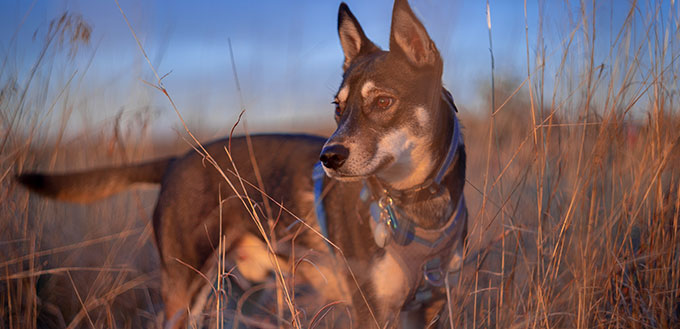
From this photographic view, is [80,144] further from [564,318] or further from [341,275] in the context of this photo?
[564,318]

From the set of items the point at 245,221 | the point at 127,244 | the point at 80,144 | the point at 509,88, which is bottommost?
the point at 127,244

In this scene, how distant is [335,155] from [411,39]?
75 centimetres

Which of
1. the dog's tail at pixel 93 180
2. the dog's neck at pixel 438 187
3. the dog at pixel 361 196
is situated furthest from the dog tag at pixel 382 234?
the dog's tail at pixel 93 180

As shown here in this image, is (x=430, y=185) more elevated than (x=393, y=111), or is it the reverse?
(x=393, y=111)

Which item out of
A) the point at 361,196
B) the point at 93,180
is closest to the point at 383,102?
the point at 361,196

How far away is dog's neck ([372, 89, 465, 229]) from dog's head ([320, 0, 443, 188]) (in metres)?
0.03

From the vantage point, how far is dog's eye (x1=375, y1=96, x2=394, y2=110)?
86.0 inches

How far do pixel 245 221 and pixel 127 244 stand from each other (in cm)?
137

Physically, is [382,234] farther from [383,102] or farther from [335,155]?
[383,102]

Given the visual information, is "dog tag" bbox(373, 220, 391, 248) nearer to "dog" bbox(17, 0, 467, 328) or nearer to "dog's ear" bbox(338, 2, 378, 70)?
"dog" bbox(17, 0, 467, 328)

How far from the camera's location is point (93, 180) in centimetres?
248

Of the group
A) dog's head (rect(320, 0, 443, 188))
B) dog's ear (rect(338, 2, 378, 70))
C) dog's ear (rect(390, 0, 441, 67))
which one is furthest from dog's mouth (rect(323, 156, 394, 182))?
dog's ear (rect(338, 2, 378, 70))

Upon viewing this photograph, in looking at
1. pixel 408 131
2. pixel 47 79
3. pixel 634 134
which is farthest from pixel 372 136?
pixel 47 79

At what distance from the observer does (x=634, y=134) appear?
2.35m
